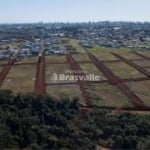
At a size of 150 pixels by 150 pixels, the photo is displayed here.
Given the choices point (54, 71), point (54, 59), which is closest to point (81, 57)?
point (54, 59)

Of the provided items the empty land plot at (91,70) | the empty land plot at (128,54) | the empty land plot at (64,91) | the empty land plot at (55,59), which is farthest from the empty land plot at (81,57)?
the empty land plot at (64,91)

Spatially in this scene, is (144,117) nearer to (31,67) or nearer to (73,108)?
(73,108)

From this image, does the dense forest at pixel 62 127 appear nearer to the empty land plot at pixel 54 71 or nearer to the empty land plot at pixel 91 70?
the empty land plot at pixel 54 71

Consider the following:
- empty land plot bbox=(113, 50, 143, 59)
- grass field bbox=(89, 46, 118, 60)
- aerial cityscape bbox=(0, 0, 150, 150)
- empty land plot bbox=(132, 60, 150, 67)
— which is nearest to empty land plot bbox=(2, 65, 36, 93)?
aerial cityscape bbox=(0, 0, 150, 150)

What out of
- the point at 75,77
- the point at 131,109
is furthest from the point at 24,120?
the point at 75,77

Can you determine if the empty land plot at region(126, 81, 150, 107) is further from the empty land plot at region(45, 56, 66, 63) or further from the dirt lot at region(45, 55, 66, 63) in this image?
the dirt lot at region(45, 55, 66, 63)

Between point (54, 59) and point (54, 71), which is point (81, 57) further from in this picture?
point (54, 71)
